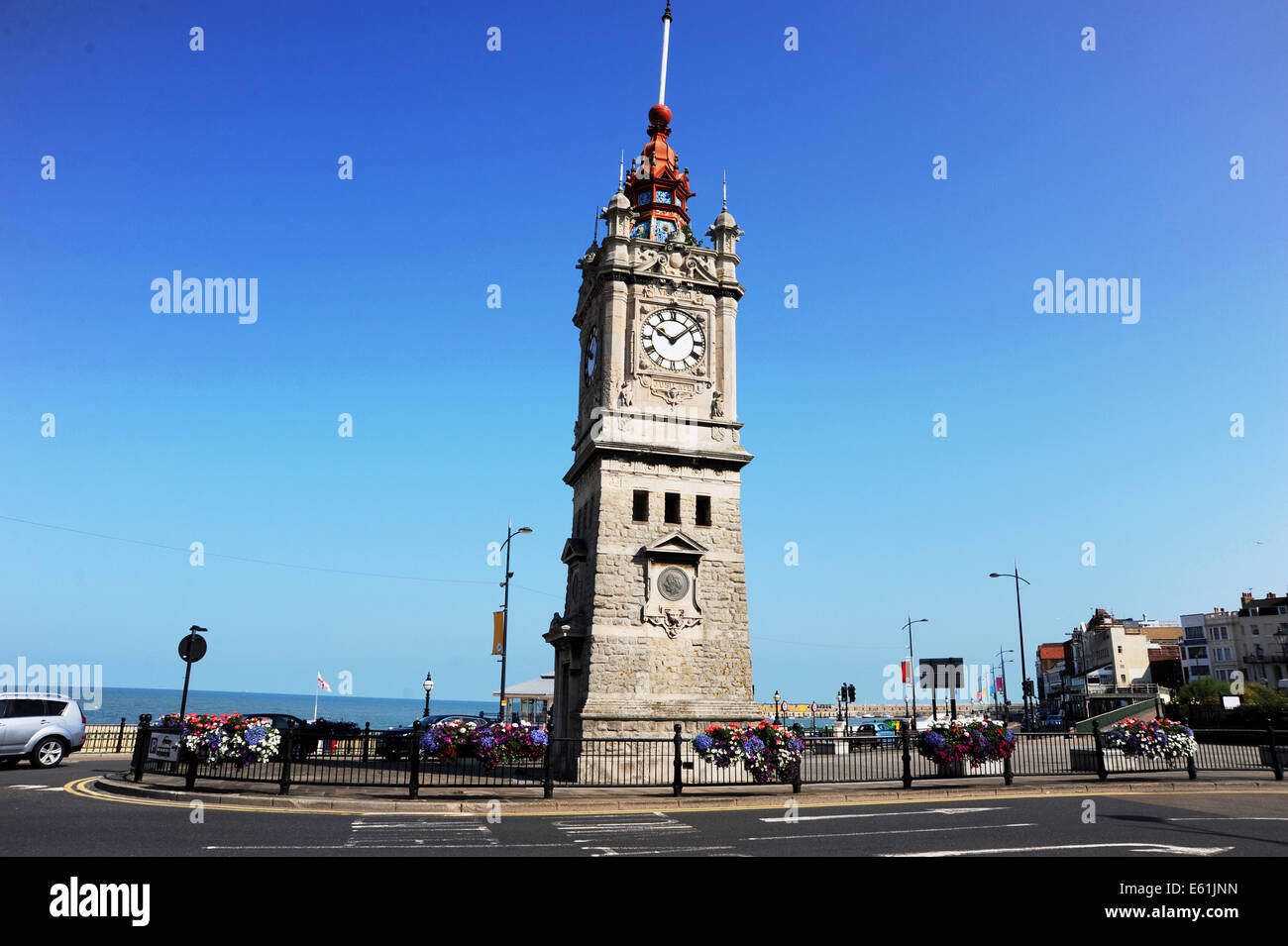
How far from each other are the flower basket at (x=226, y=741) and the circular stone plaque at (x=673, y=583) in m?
12.8

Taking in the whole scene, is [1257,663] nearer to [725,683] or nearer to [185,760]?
[725,683]

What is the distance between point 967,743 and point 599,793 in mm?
9942

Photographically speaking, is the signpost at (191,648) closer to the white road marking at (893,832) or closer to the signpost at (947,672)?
the white road marking at (893,832)

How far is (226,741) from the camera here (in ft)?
61.1

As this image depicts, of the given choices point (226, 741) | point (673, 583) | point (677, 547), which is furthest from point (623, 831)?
point (677, 547)

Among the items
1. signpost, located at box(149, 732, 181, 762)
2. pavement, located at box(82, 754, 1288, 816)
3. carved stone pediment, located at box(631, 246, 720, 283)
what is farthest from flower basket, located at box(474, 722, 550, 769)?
carved stone pediment, located at box(631, 246, 720, 283)

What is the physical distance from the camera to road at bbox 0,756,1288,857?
11.4m

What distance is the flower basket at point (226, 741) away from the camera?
1848 cm

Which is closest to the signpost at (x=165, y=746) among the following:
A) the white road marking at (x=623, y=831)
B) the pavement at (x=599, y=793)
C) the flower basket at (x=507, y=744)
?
the pavement at (x=599, y=793)

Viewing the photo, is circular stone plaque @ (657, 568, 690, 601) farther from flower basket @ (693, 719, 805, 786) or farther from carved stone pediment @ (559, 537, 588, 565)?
flower basket @ (693, 719, 805, 786)

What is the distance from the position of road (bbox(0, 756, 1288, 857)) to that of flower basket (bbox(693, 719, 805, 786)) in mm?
2254
